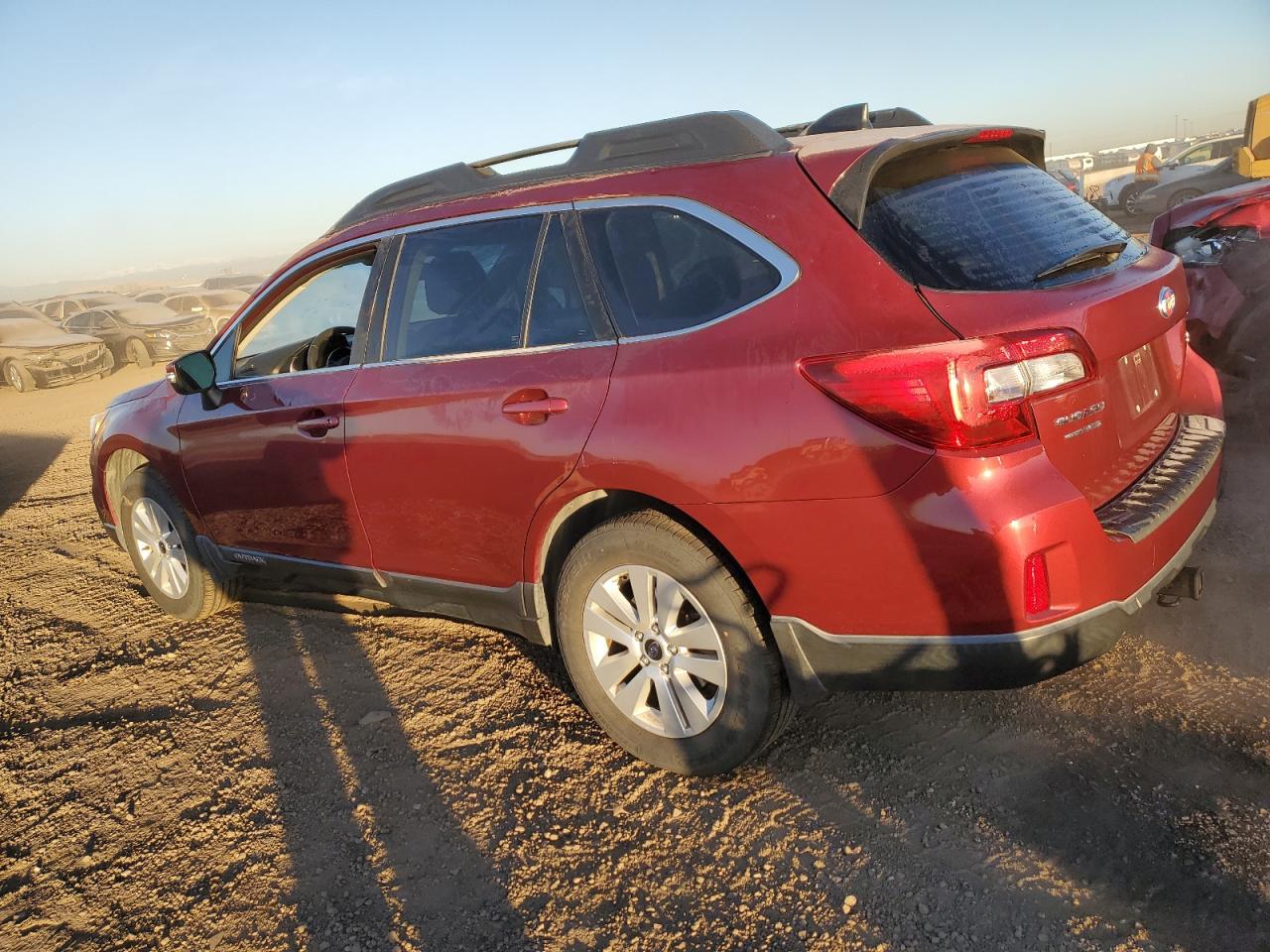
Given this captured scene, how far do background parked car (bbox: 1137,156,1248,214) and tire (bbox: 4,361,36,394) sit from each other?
22173 mm

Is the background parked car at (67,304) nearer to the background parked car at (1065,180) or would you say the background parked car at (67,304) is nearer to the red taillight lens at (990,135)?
the background parked car at (1065,180)

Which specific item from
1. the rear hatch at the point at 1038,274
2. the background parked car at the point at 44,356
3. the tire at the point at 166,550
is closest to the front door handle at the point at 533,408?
the rear hatch at the point at 1038,274

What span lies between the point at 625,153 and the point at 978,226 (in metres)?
1.08

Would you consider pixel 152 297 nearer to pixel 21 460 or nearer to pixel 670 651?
pixel 21 460

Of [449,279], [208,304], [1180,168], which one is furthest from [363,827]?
[1180,168]

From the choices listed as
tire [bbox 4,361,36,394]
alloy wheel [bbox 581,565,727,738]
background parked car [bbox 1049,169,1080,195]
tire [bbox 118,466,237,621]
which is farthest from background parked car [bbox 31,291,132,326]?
alloy wheel [bbox 581,565,727,738]

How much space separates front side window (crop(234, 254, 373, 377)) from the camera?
3.79 m

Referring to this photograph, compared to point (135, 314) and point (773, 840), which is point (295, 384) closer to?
point (773, 840)

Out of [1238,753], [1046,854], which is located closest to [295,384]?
[1046,854]

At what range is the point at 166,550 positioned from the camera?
459 centimetres

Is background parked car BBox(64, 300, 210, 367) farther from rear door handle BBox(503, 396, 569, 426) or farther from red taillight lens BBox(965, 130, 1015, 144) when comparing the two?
red taillight lens BBox(965, 130, 1015, 144)

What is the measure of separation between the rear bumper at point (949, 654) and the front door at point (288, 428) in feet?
6.15

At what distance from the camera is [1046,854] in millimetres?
2330

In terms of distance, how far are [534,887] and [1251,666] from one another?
8.06 feet
